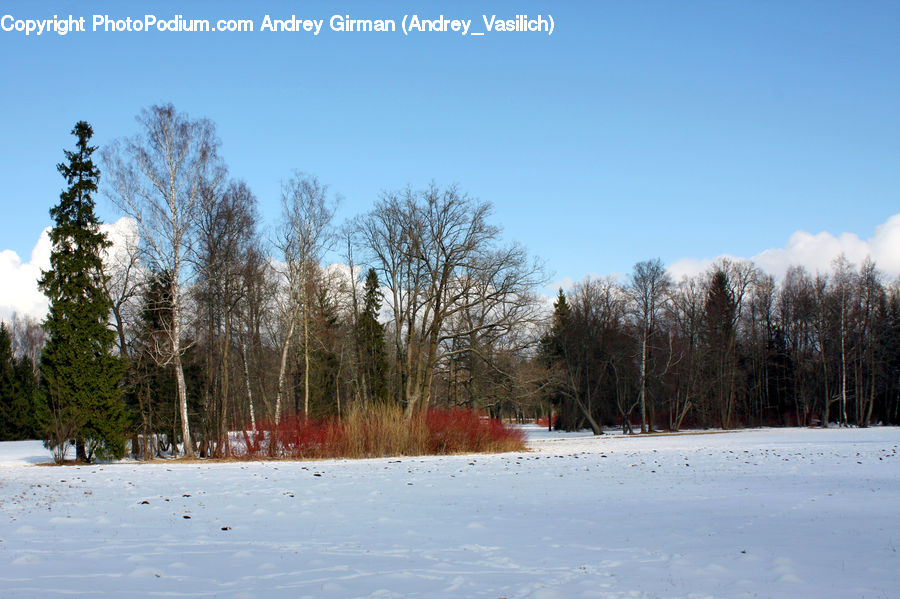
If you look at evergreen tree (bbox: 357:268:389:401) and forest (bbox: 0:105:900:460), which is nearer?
forest (bbox: 0:105:900:460)

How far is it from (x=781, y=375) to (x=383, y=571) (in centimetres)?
5663

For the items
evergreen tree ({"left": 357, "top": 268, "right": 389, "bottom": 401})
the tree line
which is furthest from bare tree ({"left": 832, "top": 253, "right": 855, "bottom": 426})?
evergreen tree ({"left": 357, "top": 268, "right": 389, "bottom": 401})

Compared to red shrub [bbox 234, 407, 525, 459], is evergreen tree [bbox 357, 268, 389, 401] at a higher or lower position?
higher

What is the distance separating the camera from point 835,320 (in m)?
48.8

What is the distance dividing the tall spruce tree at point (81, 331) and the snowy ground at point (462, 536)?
1159 centimetres

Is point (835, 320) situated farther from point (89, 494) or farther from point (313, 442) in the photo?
point (89, 494)

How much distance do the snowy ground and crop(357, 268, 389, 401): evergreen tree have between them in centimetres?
2842

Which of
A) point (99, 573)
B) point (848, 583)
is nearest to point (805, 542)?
point (848, 583)

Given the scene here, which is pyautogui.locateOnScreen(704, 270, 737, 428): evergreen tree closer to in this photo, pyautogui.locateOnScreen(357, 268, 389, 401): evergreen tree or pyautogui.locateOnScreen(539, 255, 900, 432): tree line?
pyautogui.locateOnScreen(539, 255, 900, 432): tree line

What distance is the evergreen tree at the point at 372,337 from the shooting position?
138 feet

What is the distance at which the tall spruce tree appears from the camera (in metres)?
24.2

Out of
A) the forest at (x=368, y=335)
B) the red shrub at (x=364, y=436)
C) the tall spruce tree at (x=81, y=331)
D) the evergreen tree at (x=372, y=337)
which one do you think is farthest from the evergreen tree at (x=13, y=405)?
the red shrub at (x=364, y=436)

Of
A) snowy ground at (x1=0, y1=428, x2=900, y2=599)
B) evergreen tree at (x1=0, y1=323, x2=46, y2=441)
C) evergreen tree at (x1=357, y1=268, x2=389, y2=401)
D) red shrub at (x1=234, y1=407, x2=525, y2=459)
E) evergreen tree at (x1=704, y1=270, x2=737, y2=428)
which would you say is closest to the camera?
snowy ground at (x1=0, y1=428, x2=900, y2=599)

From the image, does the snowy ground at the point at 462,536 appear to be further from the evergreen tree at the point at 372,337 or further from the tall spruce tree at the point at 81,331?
the evergreen tree at the point at 372,337
